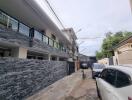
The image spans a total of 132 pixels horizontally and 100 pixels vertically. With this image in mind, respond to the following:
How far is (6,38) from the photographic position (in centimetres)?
695

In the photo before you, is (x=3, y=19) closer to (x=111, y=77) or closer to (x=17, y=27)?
(x=17, y=27)

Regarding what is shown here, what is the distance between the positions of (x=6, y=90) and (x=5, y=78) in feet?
1.63

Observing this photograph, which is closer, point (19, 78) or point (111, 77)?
point (111, 77)

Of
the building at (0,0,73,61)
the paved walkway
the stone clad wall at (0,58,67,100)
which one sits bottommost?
the paved walkway

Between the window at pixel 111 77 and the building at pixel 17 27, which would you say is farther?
the building at pixel 17 27

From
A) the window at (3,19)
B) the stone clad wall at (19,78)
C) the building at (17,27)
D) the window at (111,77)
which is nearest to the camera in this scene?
the window at (111,77)

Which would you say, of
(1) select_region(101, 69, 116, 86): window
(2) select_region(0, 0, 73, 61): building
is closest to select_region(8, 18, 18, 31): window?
(2) select_region(0, 0, 73, 61): building

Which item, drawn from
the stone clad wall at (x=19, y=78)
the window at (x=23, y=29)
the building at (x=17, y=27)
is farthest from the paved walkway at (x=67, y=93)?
the window at (x=23, y=29)

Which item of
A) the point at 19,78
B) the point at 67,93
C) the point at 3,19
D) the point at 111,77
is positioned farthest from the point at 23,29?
A: the point at 111,77

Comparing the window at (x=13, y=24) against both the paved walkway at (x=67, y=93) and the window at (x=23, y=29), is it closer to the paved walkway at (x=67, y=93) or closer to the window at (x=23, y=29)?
the window at (x=23, y=29)

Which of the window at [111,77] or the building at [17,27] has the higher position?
the building at [17,27]

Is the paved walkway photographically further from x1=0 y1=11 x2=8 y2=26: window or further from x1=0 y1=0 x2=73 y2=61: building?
x1=0 y1=11 x2=8 y2=26: window

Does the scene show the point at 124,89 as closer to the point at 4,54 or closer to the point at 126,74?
the point at 126,74

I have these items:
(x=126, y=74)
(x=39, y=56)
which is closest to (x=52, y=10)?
(x=126, y=74)
